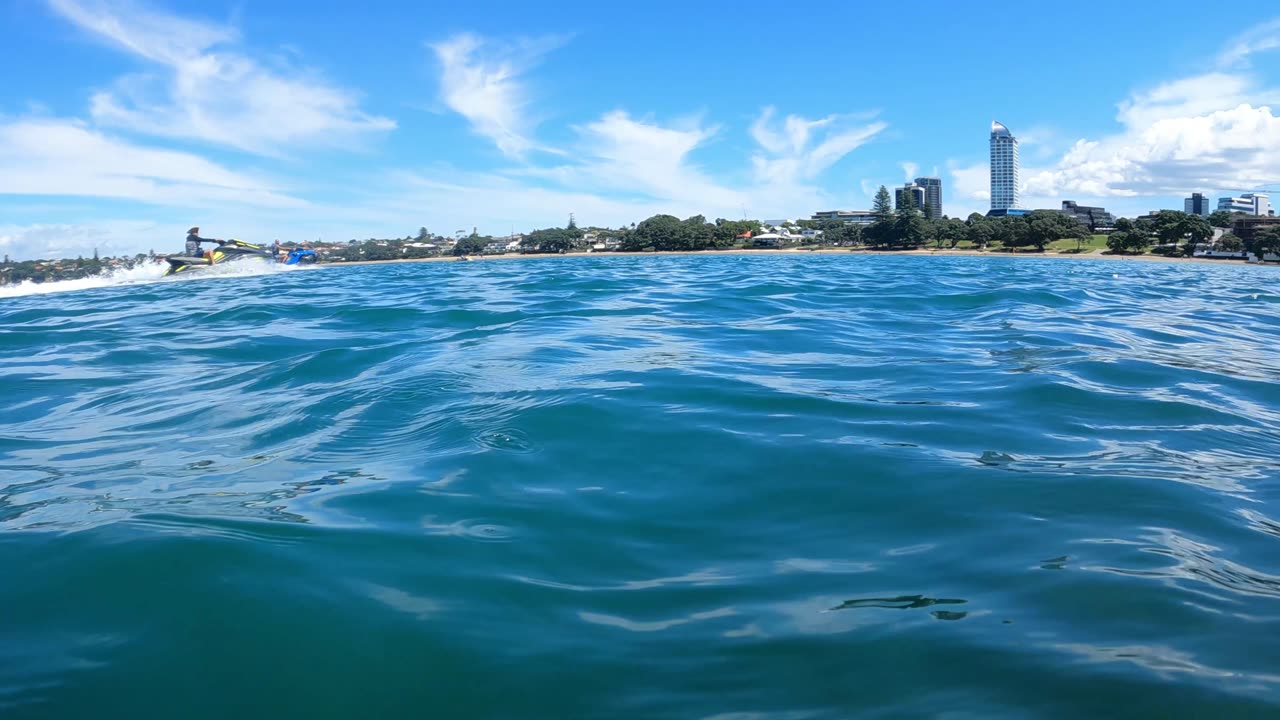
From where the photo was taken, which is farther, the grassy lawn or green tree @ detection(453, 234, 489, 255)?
green tree @ detection(453, 234, 489, 255)

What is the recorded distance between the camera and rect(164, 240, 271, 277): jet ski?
4278 centimetres

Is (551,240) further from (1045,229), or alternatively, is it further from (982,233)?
(1045,229)

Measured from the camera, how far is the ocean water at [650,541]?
2.27m

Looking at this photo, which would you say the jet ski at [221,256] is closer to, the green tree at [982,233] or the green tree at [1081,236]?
the green tree at [982,233]

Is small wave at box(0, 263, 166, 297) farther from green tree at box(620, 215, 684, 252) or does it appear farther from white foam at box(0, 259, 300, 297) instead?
green tree at box(620, 215, 684, 252)

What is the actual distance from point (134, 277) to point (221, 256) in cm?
1306

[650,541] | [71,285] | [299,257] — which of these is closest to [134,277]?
[71,285]

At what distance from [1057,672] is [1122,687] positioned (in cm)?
17

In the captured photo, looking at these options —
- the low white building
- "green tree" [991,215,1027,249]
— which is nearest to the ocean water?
"green tree" [991,215,1027,249]

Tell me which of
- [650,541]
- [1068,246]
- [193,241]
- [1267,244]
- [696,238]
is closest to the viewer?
[650,541]

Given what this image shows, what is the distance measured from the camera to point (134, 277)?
36.5 metres

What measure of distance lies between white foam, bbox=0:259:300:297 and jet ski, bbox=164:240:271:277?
534mm

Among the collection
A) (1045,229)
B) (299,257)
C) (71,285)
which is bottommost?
(71,285)

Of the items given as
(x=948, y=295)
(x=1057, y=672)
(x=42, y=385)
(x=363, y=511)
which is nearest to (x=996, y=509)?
(x=1057, y=672)
